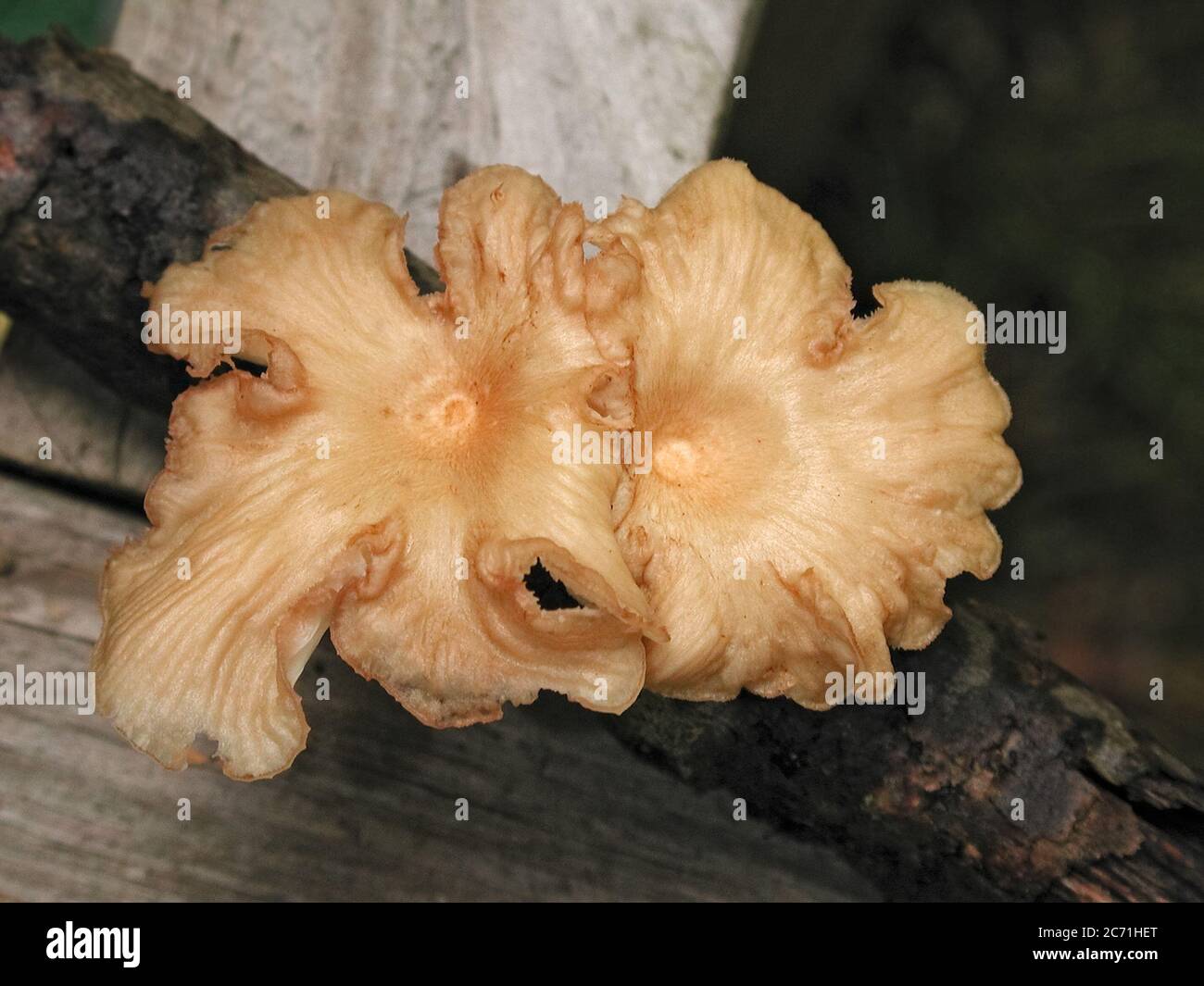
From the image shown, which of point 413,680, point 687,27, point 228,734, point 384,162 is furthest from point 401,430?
point 687,27

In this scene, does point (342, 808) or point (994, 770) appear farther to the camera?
point (342, 808)

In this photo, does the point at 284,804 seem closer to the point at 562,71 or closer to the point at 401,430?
the point at 401,430

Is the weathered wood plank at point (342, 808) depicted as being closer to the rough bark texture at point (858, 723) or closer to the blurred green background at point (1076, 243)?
the rough bark texture at point (858, 723)

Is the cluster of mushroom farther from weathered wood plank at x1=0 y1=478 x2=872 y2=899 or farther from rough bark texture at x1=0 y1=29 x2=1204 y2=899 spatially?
weathered wood plank at x1=0 y1=478 x2=872 y2=899

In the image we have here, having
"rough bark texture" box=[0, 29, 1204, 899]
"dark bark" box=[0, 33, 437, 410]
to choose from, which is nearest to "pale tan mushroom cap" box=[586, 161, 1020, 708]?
"rough bark texture" box=[0, 29, 1204, 899]

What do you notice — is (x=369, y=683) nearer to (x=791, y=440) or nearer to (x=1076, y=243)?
(x=791, y=440)

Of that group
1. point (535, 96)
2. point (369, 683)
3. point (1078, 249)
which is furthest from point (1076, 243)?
point (369, 683)
